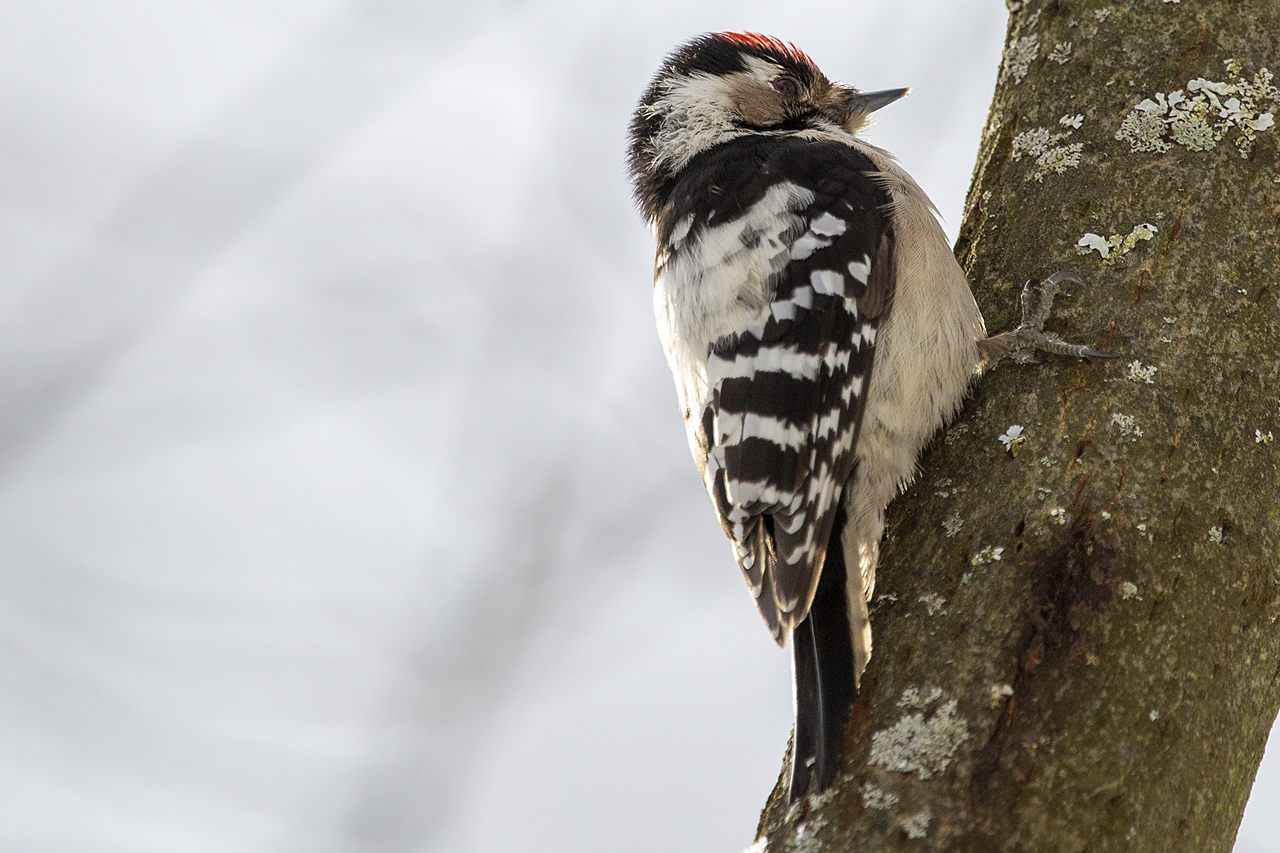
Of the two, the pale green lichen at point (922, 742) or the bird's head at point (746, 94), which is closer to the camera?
the pale green lichen at point (922, 742)

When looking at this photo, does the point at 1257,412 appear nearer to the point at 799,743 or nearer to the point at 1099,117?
the point at 1099,117

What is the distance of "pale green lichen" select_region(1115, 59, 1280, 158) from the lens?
7.77ft

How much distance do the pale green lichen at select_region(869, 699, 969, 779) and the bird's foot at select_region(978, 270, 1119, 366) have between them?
745mm

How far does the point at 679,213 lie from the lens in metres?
3.27

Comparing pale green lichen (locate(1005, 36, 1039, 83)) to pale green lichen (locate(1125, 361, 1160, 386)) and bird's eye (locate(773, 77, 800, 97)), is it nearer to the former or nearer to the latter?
pale green lichen (locate(1125, 361, 1160, 386))

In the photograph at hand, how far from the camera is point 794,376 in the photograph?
107 inches

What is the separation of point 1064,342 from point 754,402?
0.73 metres

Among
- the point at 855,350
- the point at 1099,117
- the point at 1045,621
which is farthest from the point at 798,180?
the point at 1045,621

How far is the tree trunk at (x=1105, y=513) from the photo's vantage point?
1.68 meters

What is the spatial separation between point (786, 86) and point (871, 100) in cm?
28

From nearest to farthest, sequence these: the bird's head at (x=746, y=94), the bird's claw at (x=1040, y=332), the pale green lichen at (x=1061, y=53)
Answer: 1. the bird's claw at (x=1040, y=332)
2. the pale green lichen at (x=1061, y=53)
3. the bird's head at (x=746, y=94)

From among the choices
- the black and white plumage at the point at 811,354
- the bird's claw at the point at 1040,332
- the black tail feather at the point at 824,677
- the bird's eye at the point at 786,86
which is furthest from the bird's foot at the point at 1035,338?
the bird's eye at the point at 786,86

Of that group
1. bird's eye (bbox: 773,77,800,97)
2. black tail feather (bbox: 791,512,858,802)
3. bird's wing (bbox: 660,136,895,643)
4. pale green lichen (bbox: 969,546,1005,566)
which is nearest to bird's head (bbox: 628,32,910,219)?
bird's eye (bbox: 773,77,800,97)

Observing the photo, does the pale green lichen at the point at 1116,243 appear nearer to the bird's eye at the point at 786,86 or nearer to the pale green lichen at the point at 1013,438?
the pale green lichen at the point at 1013,438
